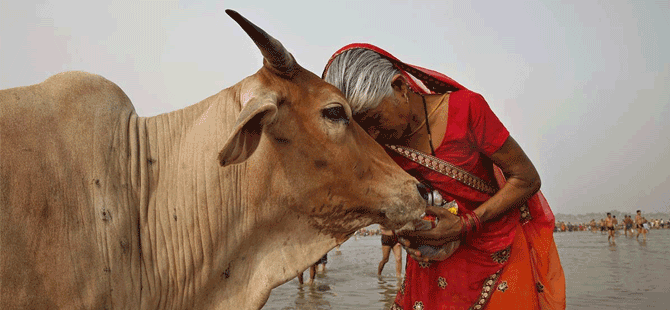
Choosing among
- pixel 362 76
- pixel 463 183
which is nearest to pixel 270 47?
pixel 362 76

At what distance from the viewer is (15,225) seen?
1961mm

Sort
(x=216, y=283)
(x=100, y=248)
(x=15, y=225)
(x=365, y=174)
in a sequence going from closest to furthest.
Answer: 1. (x=15, y=225)
2. (x=100, y=248)
3. (x=216, y=283)
4. (x=365, y=174)

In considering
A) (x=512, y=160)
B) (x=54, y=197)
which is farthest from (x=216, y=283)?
(x=512, y=160)

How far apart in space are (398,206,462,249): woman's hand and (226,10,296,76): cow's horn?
1069mm

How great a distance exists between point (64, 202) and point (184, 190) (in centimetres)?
52

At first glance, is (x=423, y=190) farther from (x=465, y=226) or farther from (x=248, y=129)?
(x=248, y=129)

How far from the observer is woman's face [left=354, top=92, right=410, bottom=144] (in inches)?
116

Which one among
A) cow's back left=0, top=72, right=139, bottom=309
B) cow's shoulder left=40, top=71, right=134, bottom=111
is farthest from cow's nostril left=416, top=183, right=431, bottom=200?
cow's shoulder left=40, top=71, right=134, bottom=111

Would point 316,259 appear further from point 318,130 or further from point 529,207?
point 529,207

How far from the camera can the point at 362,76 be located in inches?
116

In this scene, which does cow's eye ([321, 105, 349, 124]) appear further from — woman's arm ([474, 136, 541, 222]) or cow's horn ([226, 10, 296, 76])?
woman's arm ([474, 136, 541, 222])

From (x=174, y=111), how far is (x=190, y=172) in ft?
1.47

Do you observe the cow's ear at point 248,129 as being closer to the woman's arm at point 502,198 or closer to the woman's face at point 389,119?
the woman's face at point 389,119

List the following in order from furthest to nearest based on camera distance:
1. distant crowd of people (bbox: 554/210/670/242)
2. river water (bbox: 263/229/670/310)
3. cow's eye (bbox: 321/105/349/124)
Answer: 1. distant crowd of people (bbox: 554/210/670/242)
2. river water (bbox: 263/229/670/310)
3. cow's eye (bbox: 321/105/349/124)
